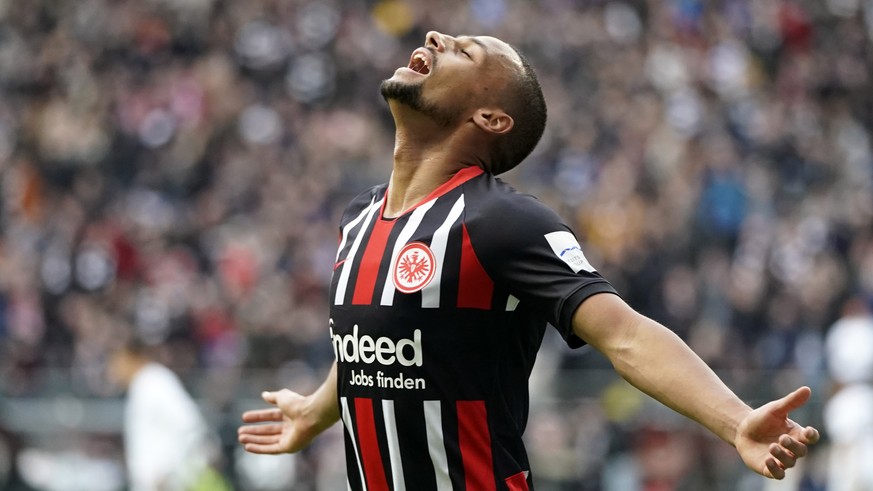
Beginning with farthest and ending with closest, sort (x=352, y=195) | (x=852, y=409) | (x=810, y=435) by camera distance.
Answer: (x=352, y=195) → (x=852, y=409) → (x=810, y=435)

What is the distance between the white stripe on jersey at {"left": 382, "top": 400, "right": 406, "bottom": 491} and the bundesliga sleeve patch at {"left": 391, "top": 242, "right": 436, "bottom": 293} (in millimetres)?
340

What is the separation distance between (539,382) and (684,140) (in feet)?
17.1

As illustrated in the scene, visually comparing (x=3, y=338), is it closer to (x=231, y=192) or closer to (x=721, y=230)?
(x=231, y=192)

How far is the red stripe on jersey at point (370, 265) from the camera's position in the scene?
4.14m

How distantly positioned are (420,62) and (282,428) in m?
1.42

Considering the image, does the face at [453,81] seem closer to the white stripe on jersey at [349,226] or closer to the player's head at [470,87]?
the player's head at [470,87]

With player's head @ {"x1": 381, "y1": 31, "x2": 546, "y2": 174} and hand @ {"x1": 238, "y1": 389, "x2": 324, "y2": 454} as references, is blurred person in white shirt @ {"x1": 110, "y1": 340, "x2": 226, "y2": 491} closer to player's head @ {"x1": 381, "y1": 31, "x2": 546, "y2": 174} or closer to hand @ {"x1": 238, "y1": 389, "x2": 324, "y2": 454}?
hand @ {"x1": 238, "y1": 389, "x2": 324, "y2": 454}

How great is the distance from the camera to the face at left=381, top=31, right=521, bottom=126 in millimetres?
4266

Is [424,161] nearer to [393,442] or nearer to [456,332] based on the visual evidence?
[456,332]

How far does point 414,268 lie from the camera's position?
4.02 metres

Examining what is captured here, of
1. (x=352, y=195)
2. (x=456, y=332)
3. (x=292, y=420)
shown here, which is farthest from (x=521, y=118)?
(x=352, y=195)

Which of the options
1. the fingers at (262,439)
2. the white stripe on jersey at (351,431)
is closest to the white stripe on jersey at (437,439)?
the white stripe on jersey at (351,431)

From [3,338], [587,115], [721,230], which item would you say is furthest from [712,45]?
[3,338]

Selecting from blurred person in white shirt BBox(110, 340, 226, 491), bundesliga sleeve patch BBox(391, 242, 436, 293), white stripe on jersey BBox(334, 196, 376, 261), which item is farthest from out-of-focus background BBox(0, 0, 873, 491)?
bundesliga sleeve patch BBox(391, 242, 436, 293)
